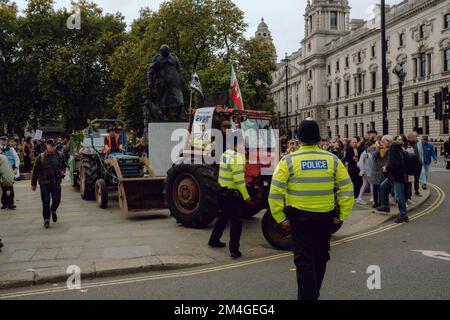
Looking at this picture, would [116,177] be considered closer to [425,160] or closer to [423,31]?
[425,160]

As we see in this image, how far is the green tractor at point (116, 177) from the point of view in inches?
405

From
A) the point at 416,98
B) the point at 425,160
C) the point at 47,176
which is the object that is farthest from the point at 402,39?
the point at 47,176

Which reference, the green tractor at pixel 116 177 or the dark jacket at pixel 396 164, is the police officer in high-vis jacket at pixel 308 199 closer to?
the dark jacket at pixel 396 164

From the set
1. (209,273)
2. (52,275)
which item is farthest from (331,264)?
(52,275)

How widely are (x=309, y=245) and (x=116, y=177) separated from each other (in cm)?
807

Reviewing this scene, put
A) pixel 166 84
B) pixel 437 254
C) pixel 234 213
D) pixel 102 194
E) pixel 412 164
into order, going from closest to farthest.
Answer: pixel 437 254, pixel 234 213, pixel 412 164, pixel 102 194, pixel 166 84

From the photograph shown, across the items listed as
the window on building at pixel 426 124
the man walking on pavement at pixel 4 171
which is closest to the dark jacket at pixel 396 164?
the man walking on pavement at pixel 4 171

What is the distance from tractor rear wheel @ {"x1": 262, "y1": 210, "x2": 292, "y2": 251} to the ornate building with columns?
38162mm

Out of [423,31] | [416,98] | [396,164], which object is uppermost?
[423,31]

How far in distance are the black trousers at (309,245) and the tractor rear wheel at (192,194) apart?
14.3 ft

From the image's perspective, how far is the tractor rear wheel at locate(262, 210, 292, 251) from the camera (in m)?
7.35

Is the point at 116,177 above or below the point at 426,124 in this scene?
below

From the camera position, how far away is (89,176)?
13.3 meters

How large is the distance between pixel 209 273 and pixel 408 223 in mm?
5408
